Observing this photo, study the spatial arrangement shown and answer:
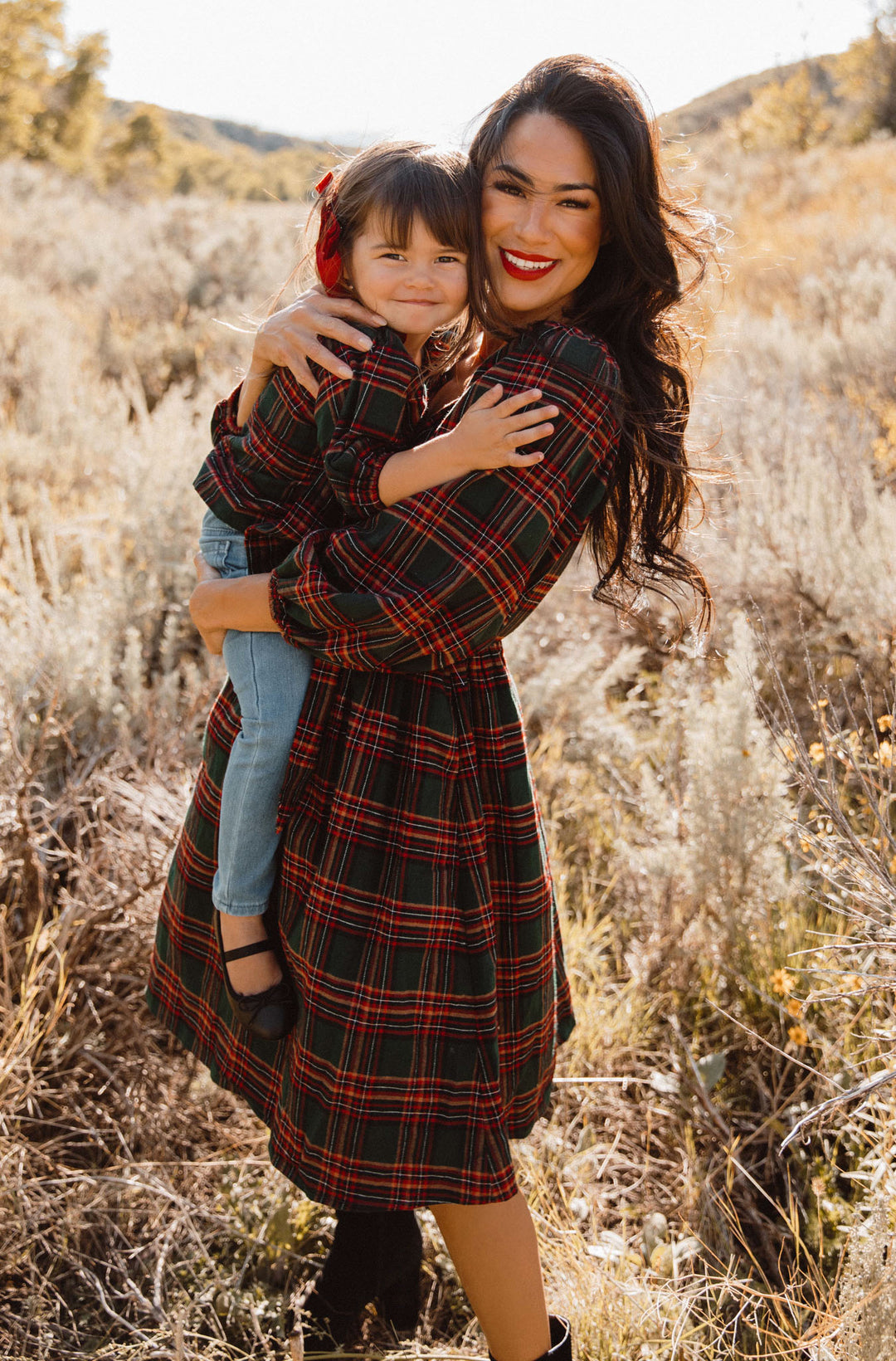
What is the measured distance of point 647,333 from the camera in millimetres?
1655

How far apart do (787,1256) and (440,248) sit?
2046 millimetres

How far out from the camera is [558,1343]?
5.19 feet

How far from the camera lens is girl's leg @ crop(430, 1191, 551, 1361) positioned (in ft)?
5.05

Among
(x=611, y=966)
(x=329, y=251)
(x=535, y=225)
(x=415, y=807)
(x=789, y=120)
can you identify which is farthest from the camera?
(x=789, y=120)

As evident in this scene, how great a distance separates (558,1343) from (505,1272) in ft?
0.54

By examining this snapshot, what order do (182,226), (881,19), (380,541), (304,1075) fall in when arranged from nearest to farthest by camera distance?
(380,541)
(304,1075)
(182,226)
(881,19)

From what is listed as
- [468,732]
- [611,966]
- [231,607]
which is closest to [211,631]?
[231,607]

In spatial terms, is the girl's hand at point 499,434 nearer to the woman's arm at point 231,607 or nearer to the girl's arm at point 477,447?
the girl's arm at point 477,447

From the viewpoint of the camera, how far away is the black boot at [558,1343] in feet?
5.10

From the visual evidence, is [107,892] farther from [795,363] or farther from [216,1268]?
[795,363]

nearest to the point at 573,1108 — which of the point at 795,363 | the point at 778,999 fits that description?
the point at 778,999

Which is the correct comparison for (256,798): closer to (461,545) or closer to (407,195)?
(461,545)

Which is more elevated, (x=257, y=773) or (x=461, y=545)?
(x=461, y=545)

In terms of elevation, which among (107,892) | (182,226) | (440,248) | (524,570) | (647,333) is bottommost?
(107,892)
